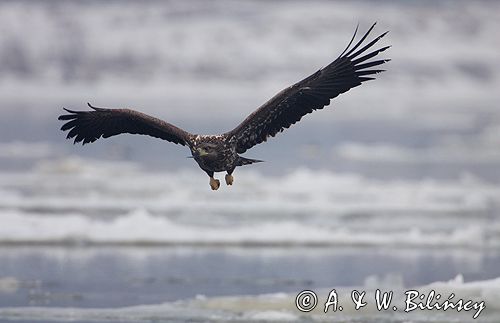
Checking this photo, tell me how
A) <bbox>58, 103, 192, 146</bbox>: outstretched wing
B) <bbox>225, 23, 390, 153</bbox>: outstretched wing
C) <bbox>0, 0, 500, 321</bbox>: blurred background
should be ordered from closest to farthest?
<bbox>225, 23, 390, 153</bbox>: outstretched wing → <bbox>58, 103, 192, 146</bbox>: outstretched wing → <bbox>0, 0, 500, 321</bbox>: blurred background

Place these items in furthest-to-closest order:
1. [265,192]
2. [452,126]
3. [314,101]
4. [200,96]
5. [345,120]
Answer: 1. [200,96]
2. [345,120]
3. [452,126]
4. [265,192]
5. [314,101]

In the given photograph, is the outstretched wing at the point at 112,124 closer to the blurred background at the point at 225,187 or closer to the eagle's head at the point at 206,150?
the eagle's head at the point at 206,150

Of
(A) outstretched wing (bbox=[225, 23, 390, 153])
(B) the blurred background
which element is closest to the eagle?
(A) outstretched wing (bbox=[225, 23, 390, 153])

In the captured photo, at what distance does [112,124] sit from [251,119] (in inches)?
50.3

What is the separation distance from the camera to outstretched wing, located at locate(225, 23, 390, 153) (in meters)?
11.1

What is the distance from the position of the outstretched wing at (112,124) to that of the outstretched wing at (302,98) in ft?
1.89

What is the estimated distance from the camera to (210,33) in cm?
4988

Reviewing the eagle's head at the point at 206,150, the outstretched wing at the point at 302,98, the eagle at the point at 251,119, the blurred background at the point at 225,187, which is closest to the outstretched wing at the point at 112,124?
the eagle at the point at 251,119

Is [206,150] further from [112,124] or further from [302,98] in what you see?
[112,124]

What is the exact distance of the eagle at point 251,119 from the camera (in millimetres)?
11125

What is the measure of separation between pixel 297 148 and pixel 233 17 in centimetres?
2740

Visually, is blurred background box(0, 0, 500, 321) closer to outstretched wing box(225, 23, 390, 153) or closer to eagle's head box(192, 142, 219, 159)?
eagle's head box(192, 142, 219, 159)

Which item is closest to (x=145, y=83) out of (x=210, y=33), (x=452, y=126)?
(x=210, y=33)

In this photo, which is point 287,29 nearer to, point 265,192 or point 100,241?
point 265,192
